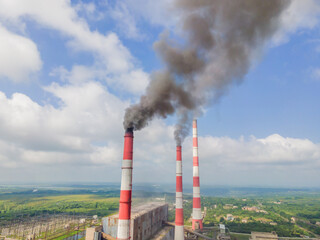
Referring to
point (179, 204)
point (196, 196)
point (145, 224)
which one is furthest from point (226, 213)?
point (145, 224)

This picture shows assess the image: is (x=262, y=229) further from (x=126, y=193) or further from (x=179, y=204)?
(x=126, y=193)

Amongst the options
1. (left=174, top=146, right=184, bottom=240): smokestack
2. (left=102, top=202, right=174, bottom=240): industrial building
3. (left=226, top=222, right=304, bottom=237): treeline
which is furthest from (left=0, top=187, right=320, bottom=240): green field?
(left=174, top=146, right=184, bottom=240): smokestack

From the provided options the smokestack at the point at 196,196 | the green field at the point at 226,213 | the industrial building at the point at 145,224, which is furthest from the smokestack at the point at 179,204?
the green field at the point at 226,213

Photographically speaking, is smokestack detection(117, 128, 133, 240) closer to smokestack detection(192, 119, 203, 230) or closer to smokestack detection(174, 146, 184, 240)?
smokestack detection(174, 146, 184, 240)

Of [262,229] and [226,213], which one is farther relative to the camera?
[226,213]

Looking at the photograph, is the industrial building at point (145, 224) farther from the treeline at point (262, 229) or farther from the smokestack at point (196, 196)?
the treeline at point (262, 229)

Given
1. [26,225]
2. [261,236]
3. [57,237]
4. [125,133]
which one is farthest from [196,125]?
[26,225]

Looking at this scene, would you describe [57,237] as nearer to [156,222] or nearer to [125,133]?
[156,222]
